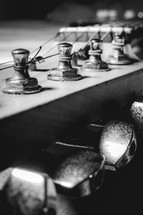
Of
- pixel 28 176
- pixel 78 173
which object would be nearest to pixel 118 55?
pixel 78 173

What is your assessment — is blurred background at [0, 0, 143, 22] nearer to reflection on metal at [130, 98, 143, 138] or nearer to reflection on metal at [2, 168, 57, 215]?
reflection on metal at [130, 98, 143, 138]

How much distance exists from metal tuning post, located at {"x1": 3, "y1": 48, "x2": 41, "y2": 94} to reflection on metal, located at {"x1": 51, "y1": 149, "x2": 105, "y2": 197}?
37 centimetres

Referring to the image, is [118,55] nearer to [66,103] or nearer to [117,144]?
[117,144]

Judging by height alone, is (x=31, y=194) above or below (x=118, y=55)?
below

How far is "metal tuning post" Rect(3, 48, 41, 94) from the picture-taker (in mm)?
1302

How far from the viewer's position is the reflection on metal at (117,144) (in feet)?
5.42

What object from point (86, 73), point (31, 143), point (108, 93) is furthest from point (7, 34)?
point (31, 143)

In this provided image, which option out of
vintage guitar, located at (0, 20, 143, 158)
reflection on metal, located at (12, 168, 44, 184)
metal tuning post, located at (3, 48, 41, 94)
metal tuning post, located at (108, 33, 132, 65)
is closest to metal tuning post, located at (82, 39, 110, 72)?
vintage guitar, located at (0, 20, 143, 158)

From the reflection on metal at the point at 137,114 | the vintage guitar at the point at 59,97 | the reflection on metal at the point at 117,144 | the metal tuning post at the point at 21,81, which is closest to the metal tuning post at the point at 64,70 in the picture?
the vintage guitar at the point at 59,97

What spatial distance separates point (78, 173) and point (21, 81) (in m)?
0.47

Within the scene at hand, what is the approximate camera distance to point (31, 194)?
41.1 inches

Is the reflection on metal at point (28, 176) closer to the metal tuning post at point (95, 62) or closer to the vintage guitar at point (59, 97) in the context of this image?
the vintage guitar at point (59, 97)

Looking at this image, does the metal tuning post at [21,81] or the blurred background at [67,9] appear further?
the blurred background at [67,9]

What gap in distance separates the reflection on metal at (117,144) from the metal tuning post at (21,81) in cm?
59
